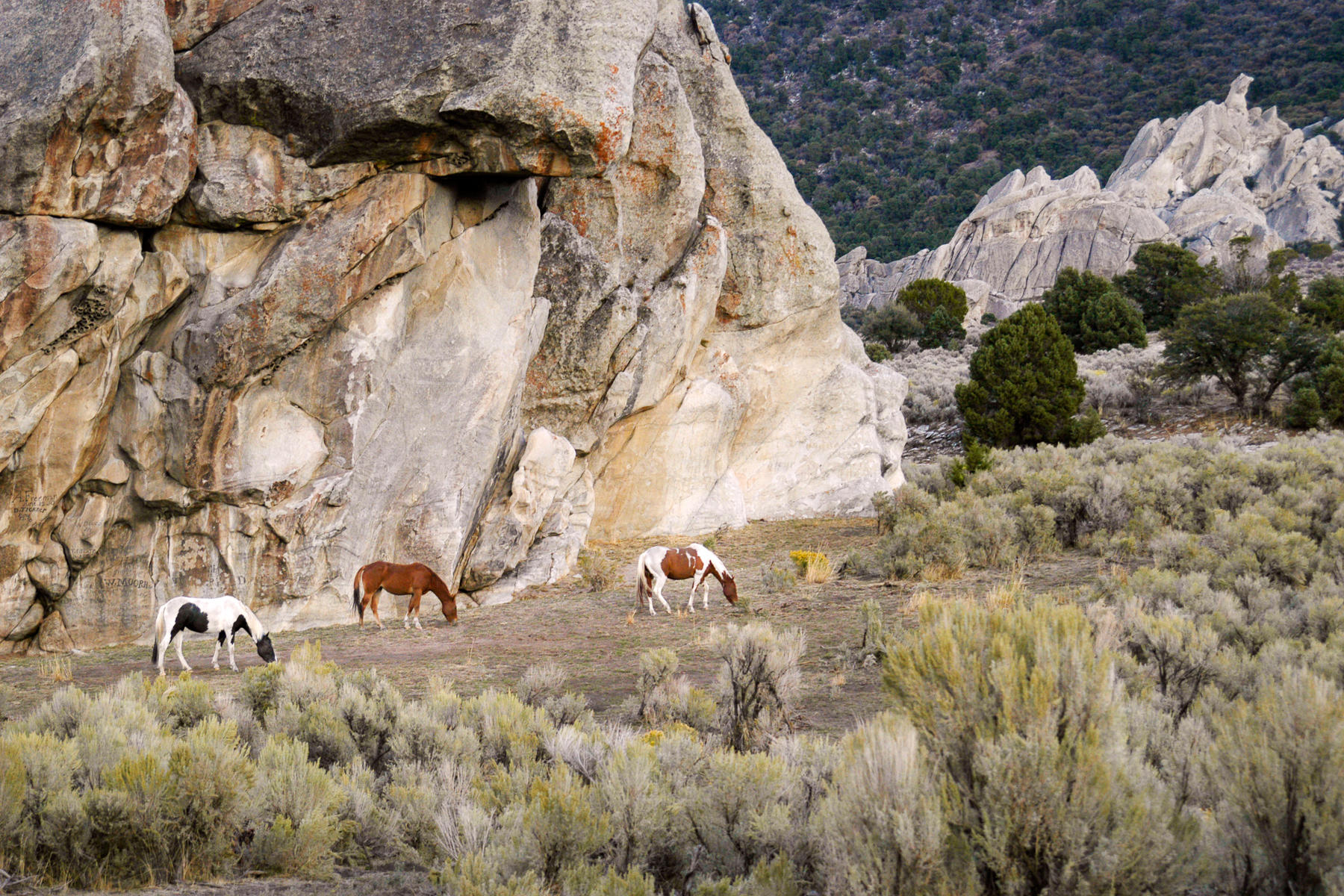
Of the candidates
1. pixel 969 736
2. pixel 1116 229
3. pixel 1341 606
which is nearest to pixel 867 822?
pixel 969 736

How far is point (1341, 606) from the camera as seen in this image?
8.42 meters

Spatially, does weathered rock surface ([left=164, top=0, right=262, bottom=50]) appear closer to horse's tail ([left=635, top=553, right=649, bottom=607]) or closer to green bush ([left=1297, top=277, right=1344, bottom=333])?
horse's tail ([left=635, top=553, right=649, bottom=607])

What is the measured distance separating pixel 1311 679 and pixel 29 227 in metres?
13.3

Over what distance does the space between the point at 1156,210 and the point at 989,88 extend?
2645 cm

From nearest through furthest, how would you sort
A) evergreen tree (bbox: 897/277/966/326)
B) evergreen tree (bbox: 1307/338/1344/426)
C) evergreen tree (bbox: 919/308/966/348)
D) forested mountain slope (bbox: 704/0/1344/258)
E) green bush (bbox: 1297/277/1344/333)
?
evergreen tree (bbox: 1307/338/1344/426), green bush (bbox: 1297/277/1344/333), evergreen tree (bbox: 919/308/966/348), evergreen tree (bbox: 897/277/966/326), forested mountain slope (bbox: 704/0/1344/258)

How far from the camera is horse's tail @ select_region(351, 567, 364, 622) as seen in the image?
43.5ft

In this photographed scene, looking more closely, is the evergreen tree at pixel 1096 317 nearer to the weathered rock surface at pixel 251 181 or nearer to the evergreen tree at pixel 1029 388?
the evergreen tree at pixel 1029 388

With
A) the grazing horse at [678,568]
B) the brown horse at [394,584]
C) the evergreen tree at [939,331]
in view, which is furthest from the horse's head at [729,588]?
the evergreen tree at [939,331]

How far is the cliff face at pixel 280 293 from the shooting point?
11.9 m

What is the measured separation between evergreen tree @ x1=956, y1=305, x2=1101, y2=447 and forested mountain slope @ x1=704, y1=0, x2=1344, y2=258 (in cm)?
6044

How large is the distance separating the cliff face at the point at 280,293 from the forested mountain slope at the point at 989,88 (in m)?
75.4

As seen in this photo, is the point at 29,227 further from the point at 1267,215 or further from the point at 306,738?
the point at 1267,215

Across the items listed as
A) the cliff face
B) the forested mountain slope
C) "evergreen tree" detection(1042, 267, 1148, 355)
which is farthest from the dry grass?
the forested mountain slope

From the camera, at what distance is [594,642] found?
39.2 ft
